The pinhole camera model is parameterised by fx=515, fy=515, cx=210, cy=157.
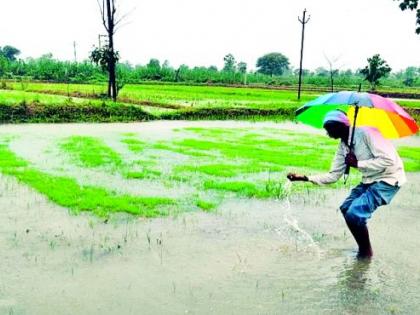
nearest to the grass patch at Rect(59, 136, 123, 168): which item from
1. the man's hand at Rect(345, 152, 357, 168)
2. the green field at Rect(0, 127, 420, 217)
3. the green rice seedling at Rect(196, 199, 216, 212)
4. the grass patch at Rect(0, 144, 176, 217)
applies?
the green field at Rect(0, 127, 420, 217)

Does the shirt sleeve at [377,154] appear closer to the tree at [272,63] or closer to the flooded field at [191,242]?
the flooded field at [191,242]

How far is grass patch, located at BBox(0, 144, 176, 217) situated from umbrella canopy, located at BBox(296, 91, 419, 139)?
8.18ft

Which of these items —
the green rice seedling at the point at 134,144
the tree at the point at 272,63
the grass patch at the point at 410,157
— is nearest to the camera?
the grass patch at the point at 410,157

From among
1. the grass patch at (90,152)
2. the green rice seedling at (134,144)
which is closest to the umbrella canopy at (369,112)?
the grass patch at (90,152)

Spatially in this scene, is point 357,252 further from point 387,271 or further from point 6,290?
point 6,290

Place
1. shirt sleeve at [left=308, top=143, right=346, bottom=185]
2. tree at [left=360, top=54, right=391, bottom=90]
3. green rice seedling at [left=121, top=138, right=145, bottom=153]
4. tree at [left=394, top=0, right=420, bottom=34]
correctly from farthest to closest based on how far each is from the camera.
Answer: tree at [left=360, top=54, right=391, bottom=90] < tree at [left=394, top=0, right=420, bottom=34] < green rice seedling at [left=121, top=138, right=145, bottom=153] < shirt sleeve at [left=308, top=143, right=346, bottom=185]

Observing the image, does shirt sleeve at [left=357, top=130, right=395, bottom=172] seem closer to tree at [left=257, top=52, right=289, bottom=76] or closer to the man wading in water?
the man wading in water

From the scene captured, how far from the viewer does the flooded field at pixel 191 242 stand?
4.16m

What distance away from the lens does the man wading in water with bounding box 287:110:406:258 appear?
4.53 m

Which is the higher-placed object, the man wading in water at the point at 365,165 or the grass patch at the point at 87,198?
the man wading in water at the point at 365,165

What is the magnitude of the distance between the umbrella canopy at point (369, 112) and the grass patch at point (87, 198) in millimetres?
2492

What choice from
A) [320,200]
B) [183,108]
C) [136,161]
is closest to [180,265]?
[320,200]

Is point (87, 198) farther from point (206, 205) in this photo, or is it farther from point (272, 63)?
point (272, 63)

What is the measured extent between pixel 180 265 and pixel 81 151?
7103 millimetres
